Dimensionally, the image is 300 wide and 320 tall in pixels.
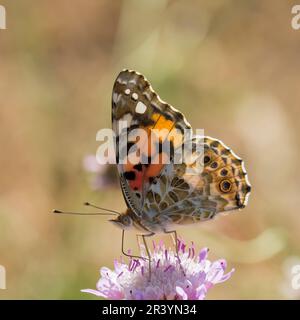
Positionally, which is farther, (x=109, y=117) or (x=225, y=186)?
(x=109, y=117)

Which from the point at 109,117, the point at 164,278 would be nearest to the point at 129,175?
the point at 164,278

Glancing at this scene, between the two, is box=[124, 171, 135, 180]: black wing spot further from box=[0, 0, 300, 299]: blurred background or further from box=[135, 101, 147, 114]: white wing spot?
box=[0, 0, 300, 299]: blurred background

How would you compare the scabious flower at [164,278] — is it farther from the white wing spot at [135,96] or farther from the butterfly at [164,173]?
the white wing spot at [135,96]

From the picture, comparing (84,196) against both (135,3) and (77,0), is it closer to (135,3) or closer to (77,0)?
(135,3)

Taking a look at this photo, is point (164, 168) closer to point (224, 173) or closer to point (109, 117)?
point (224, 173)

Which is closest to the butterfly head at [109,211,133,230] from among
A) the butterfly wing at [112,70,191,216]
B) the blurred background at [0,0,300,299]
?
the butterfly wing at [112,70,191,216]

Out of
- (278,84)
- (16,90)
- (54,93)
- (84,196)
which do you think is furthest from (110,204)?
(278,84)

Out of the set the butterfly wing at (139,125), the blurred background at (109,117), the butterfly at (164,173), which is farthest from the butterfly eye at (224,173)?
the blurred background at (109,117)
